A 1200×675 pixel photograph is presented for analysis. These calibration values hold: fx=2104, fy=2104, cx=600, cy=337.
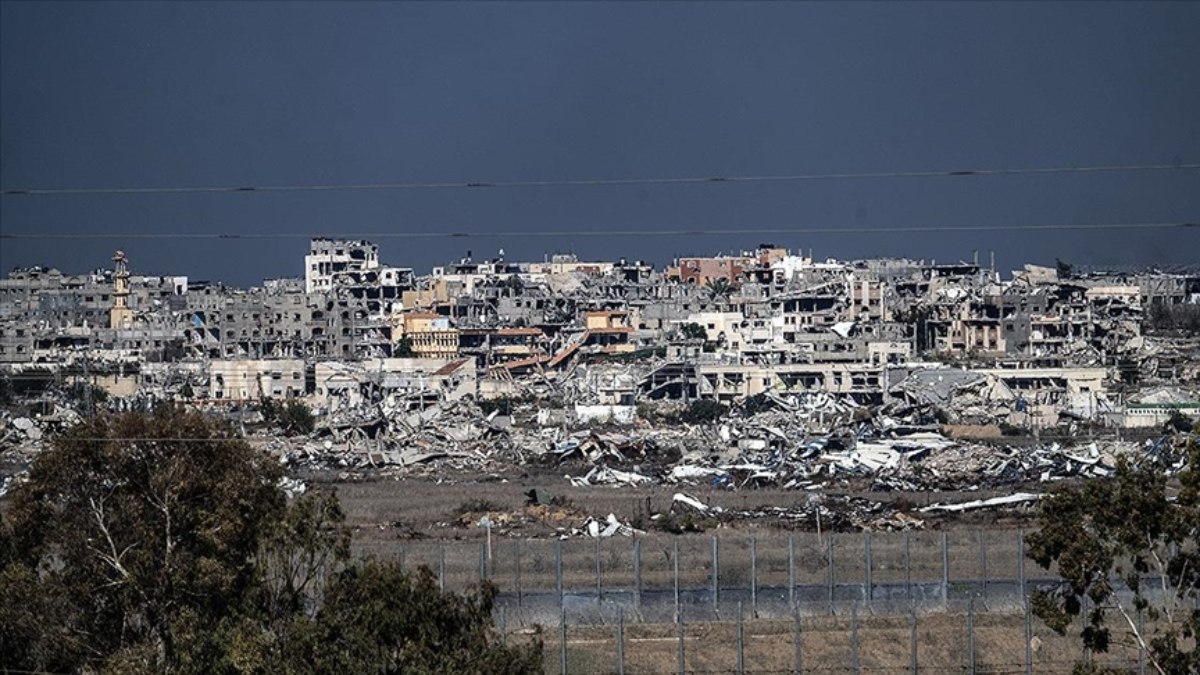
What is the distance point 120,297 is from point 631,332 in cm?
1576

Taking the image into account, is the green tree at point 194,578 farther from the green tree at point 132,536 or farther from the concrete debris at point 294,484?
the concrete debris at point 294,484

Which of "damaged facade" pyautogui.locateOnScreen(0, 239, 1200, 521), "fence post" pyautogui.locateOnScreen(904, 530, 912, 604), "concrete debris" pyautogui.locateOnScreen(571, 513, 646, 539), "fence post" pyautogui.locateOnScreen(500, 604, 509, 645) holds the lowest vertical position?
"fence post" pyautogui.locateOnScreen(500, 604, 509, 645)

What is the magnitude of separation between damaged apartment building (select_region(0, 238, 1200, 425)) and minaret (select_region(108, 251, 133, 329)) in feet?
0.28

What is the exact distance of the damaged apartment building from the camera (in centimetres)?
4475

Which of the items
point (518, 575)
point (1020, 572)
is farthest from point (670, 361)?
point (1020, 572)

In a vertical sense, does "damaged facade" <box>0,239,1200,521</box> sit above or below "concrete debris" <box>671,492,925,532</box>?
above

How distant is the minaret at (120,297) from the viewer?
5778cm

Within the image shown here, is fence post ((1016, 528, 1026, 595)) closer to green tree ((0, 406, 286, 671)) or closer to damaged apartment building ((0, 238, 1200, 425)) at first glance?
green tree ((0, 406, 286, 671))

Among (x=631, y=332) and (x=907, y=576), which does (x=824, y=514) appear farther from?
(x=631, y=332)

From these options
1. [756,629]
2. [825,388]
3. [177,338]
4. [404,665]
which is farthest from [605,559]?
[177,338]

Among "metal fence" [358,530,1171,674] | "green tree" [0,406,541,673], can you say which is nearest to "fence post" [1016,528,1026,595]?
"metal fence" [358,530,1171,674]

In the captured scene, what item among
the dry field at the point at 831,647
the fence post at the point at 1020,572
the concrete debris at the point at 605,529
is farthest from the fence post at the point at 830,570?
the concrete debris at the point at 605,529

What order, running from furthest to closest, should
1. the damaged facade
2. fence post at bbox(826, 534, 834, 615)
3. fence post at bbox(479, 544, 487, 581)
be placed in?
1. the damaged facade
2. fence post at bbox(479, 544, 487, 581)
3. fence post at bbox(826, 534, 834, 615)

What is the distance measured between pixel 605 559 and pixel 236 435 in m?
6.51
